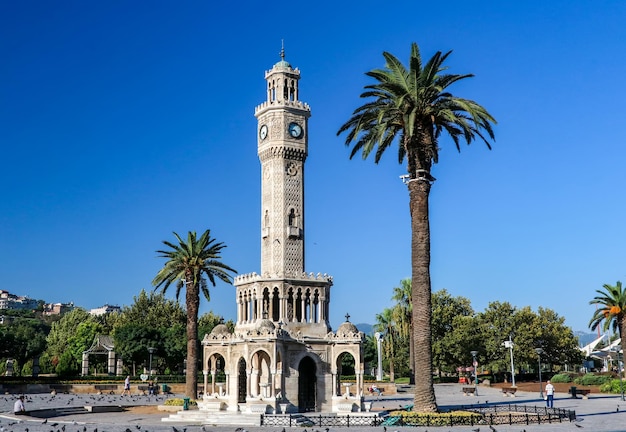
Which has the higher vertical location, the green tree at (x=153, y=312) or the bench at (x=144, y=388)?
the green tree at (x=153, y=312)

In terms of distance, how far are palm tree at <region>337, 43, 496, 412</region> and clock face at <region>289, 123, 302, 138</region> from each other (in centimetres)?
1398

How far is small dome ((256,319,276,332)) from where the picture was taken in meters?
41.1

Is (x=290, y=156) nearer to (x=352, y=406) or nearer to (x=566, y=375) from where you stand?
(x=352, y=406)

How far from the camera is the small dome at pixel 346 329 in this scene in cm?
4416

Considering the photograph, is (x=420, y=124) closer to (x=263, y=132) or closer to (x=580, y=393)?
(x=263, y=132)

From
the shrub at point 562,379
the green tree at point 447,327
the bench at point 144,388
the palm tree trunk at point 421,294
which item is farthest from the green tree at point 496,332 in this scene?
the palm tree trunk at point 421,294

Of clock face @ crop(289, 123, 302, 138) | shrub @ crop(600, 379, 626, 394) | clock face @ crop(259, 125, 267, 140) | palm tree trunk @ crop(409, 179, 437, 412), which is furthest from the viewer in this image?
shrub @ crop(600, 379, 626, 394)

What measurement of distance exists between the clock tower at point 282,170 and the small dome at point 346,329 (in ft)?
15.9

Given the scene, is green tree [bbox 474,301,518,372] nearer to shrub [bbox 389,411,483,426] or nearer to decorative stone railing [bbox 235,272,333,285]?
decorative stone railing [bbox 235,272,333,285]

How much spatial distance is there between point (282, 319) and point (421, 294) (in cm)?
1397

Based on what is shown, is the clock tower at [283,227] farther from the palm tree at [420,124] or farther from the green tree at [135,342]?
the green tree at [135,342]

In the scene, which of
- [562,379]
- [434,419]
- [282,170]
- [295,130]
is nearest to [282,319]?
[282,170]

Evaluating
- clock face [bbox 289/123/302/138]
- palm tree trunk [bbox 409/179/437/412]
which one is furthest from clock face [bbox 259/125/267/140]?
palm tree trunk [bbox 409/179/437/412]

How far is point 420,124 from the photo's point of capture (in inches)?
1363
